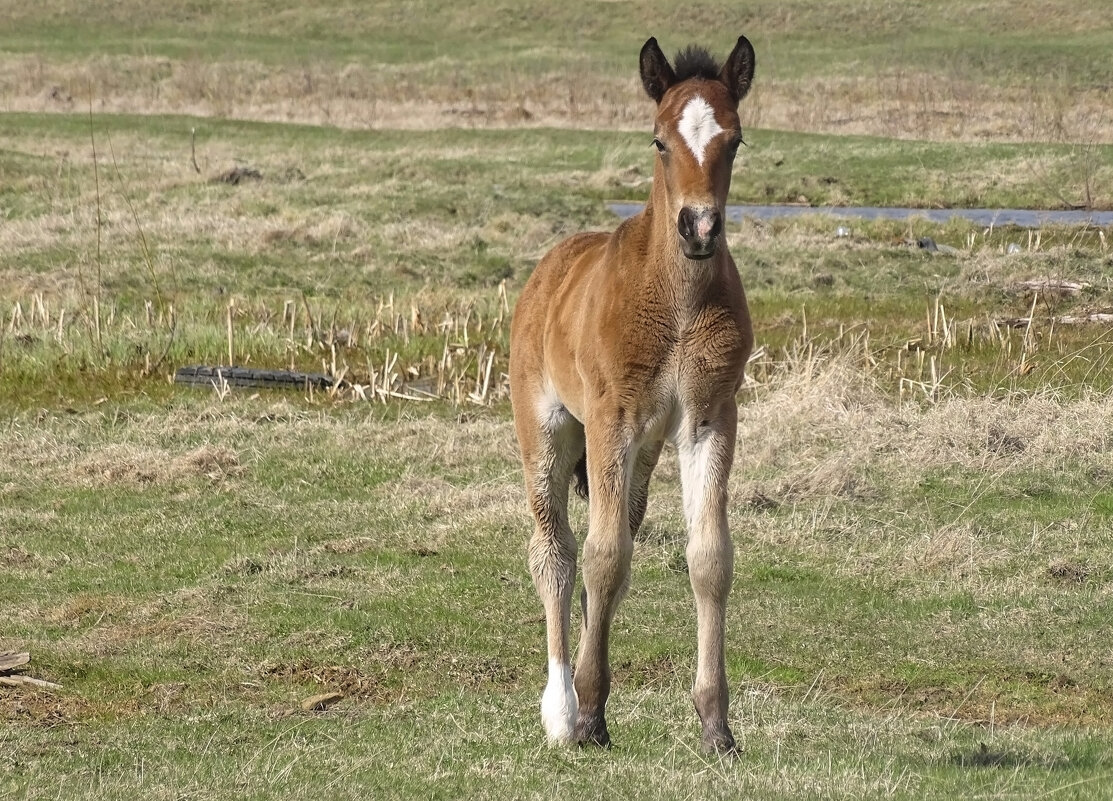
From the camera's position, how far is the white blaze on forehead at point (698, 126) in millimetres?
6398

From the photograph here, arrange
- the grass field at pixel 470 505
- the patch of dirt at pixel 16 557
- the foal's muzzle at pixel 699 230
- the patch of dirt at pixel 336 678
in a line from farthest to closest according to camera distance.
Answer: the patch of dirt at pixel 16 557, the patch of dirt at pixel 336 678, the grass field at pixel 470 505, the foal's muzzle at pixel 699 230

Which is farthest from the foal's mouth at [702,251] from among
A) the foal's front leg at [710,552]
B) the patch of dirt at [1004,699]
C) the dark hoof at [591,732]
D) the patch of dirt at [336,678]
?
the patch of dirt at [336,678]

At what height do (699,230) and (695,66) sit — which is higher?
(695,66)

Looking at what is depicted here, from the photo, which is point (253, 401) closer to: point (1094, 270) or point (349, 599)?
point (349, 599)

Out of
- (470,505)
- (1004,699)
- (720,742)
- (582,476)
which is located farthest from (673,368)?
(470,505)

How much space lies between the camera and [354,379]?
19.5 m

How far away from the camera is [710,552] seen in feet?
22.0

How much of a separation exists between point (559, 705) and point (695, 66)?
306 centimetres

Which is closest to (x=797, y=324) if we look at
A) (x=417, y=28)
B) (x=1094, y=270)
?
(x=1094, y=270)

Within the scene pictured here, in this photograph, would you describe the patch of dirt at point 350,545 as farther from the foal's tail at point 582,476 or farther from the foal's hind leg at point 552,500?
the foal's hind leg at point 552,500

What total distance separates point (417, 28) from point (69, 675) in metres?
→ 84.9

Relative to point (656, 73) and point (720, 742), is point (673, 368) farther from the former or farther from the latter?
point (720, 742)

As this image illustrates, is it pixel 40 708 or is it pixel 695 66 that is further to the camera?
pixel 40 708

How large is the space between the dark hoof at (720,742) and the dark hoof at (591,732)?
59cm
